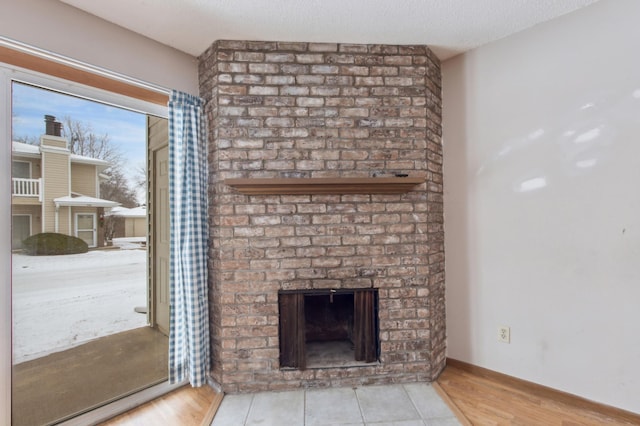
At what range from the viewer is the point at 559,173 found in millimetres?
1870

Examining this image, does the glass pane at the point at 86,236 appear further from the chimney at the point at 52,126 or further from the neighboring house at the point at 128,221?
the chimney at the point at 52,126

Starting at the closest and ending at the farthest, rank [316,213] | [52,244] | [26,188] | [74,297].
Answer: [26,188] < [52,244] < [74,297] < [316,213]

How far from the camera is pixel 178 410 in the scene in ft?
6.14

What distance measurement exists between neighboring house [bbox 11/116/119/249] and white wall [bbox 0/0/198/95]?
19.7 inches

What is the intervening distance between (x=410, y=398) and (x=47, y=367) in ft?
7.23

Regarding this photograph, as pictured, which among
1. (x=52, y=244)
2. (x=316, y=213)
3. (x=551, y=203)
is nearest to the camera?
(x=52, y=244)

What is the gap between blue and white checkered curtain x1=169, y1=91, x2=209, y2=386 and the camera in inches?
77.7

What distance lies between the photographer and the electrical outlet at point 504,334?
206cm

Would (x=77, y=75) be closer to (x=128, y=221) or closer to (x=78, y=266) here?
(x=128, y=221)

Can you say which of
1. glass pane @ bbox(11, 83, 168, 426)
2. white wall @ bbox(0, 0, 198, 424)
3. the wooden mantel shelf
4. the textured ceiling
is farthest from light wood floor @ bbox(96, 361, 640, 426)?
the textured ceiling

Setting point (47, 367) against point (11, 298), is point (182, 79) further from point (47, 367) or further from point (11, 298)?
point (47, 367)

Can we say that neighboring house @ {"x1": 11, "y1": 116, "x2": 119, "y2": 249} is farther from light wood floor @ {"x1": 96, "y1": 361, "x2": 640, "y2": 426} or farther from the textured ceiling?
light wood floor @ {"x1": 96, "y1": 361, "x2": 640, "y2": 426}

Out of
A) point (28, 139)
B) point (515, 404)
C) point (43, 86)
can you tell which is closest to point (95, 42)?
point (43, 86)

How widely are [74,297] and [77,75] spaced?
4.35 ft
